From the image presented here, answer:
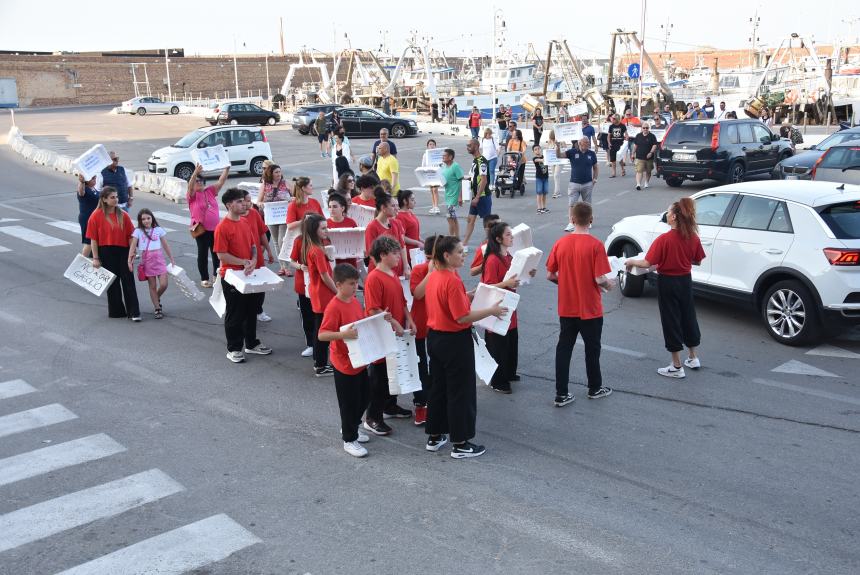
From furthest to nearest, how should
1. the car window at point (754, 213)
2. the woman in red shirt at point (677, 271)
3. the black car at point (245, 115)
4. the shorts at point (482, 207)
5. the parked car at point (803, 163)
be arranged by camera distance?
the black car at point (245, 115) → the parked car at point (803, 163) → the shorts at point (482, 207) → the car window at point (754, 213) → the woman in red shirt at point (677, 271)

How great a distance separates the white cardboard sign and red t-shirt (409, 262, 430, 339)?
5375 mm

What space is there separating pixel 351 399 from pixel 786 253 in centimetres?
558

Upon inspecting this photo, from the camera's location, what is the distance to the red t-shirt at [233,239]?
888 centimetres

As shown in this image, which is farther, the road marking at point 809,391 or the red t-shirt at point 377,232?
the red t-shirt at point 377,232

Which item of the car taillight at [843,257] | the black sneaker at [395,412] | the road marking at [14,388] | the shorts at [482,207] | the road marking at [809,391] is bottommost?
the road marking at [809,391]

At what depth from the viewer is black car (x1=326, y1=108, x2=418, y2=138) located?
127 feet

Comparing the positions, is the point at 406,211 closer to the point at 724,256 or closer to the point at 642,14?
the point at 724,256

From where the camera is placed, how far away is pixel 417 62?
7112 centimetres

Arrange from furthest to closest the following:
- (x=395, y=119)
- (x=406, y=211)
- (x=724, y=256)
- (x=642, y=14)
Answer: (x=395, y=119)
(x=642, y=14)
(x=724, y=256)
(x=406, y=211)

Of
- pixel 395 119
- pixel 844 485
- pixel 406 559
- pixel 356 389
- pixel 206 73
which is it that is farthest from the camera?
pixel 206 73

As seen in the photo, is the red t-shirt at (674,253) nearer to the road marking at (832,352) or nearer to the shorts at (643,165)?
the road marking at (832,352)

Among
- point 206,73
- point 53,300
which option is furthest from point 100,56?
point 53,300

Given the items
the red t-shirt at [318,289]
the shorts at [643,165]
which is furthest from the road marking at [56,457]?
the shorts at [643,165]

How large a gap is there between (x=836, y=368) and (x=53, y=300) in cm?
1040
